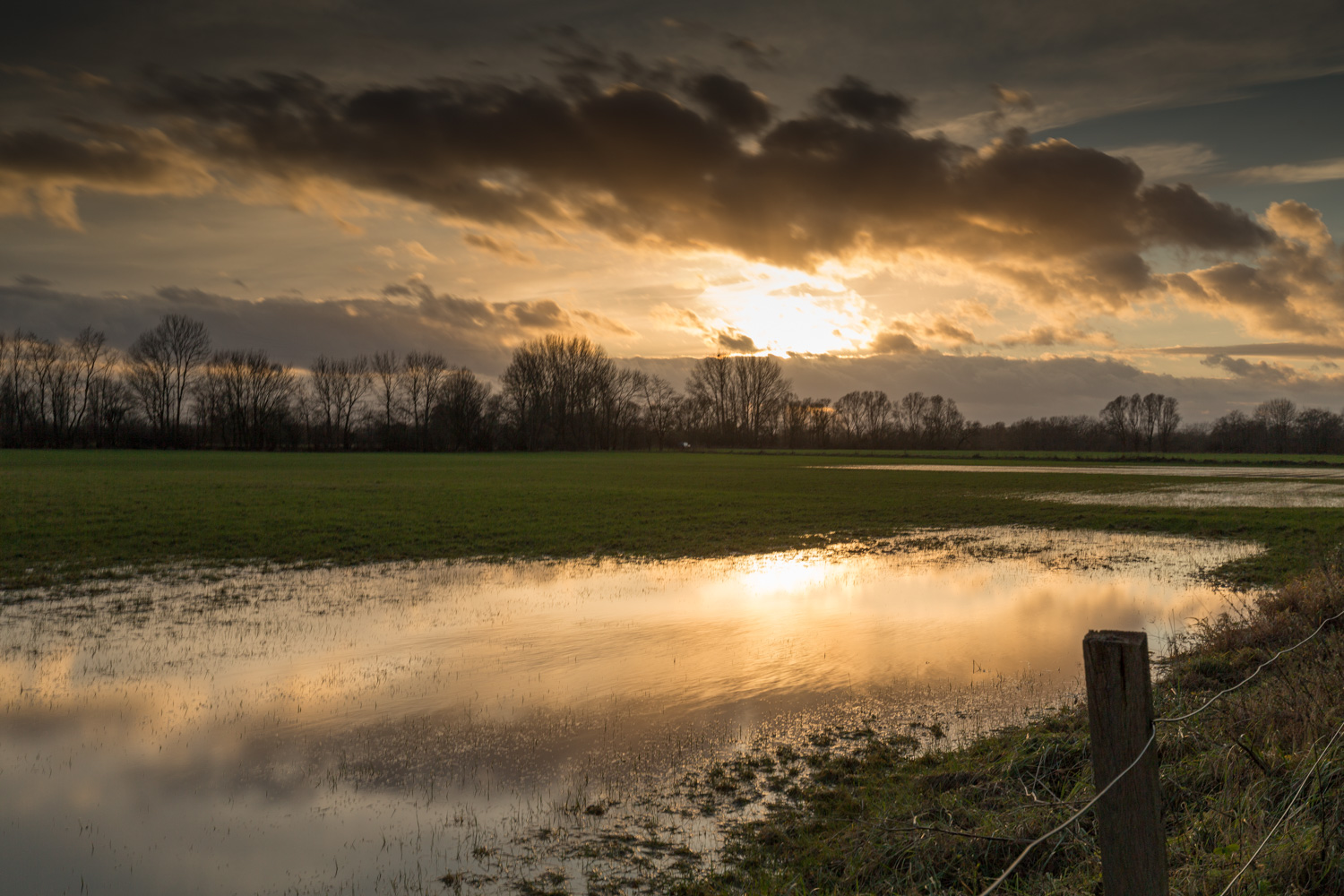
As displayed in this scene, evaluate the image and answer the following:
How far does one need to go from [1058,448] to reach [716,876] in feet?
636

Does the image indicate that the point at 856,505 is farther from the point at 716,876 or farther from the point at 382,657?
the point at 716,876

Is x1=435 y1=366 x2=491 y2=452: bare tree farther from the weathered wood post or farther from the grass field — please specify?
the weathered wood post

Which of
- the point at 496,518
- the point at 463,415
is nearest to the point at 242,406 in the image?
the point at 463,415

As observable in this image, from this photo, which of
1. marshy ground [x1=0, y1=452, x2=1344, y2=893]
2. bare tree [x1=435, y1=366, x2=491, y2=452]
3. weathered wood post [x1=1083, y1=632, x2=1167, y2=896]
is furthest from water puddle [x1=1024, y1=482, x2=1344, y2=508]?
bare tree [x1=435, y1=366, x2=491, y2=452]

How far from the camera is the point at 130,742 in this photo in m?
8.53

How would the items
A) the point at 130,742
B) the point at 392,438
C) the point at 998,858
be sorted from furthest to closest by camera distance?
1. the point at 392,438
2. the point at 130,742
3. the point at 998,858

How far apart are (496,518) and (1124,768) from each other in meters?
28.8

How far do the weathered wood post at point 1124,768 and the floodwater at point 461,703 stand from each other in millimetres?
3667

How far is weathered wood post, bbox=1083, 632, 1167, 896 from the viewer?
2.95 meters

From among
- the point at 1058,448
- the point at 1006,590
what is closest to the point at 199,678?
the point at 1006,590

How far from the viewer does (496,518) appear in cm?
3047

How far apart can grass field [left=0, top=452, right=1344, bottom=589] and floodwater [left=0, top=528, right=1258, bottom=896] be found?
416 cm

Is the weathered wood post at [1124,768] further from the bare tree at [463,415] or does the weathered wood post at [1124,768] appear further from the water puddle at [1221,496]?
the bare tree at [463,415]

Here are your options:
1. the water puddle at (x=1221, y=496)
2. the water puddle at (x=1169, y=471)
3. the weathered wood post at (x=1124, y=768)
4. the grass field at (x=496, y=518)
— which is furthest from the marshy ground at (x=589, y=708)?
the water puddle at (x=1169, y=471)
